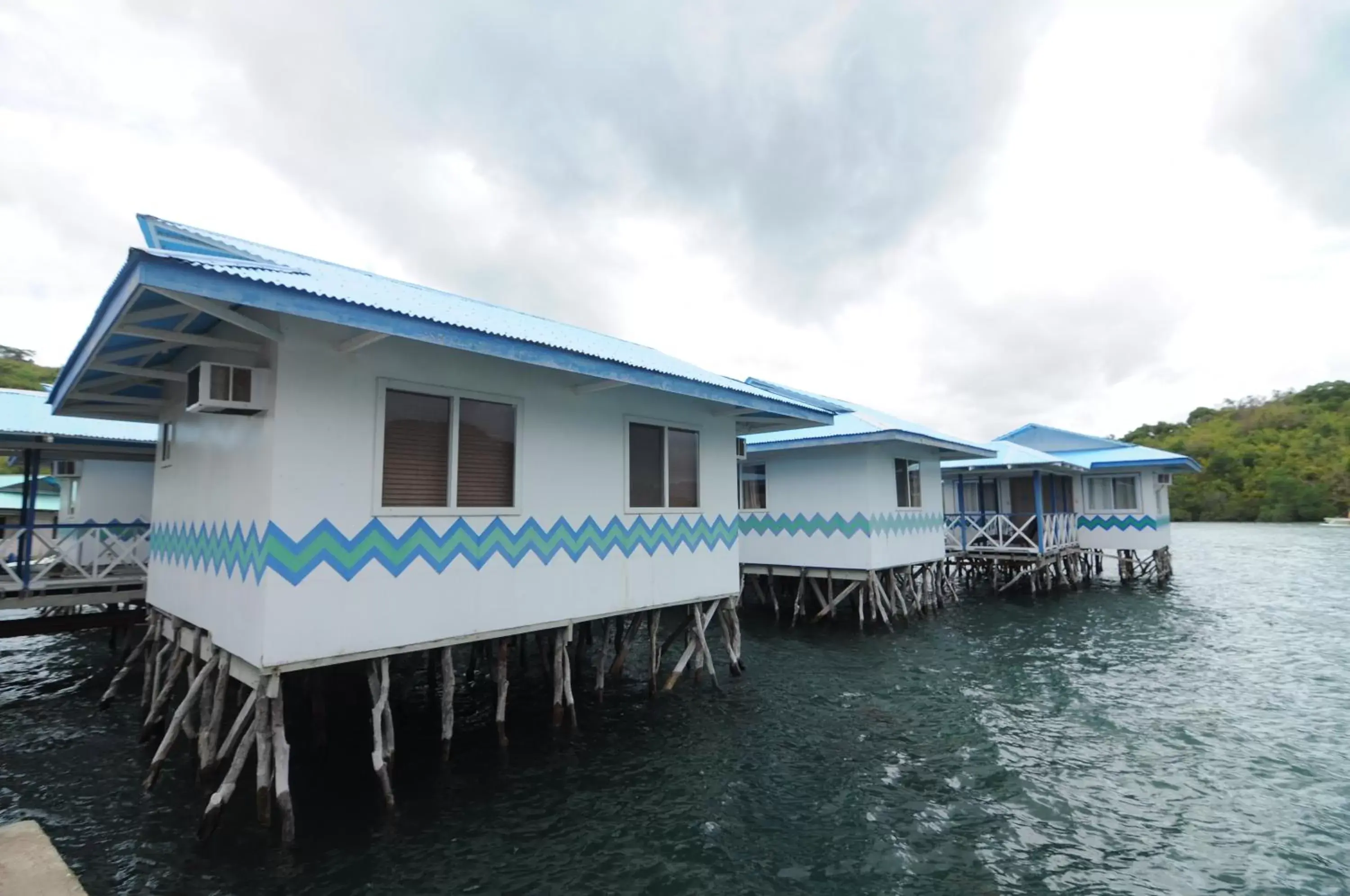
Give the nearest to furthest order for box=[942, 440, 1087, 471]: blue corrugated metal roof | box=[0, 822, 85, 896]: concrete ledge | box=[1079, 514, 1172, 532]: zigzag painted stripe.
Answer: box=[0, 822, 85, 896]: concrete ledge < box=[942, 440, 1087, 471]: blue corrugated metal roof < box=[1079, 514, 1172, 532]: zigzag painted stripe

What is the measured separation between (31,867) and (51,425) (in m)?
9.93

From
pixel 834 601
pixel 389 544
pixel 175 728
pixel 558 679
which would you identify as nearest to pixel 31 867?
pixel 389 544

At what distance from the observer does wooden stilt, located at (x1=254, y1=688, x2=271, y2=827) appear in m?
5.00

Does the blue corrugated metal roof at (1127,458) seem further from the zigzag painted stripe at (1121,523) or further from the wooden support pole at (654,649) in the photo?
the wooden support pole at (654,649)

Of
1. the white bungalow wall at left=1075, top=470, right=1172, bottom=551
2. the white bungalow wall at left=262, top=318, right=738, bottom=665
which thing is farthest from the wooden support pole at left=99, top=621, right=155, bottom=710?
the white bungalow wall at left=1075, top=470, right=1172, bottom=551

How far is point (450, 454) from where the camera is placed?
6.05m

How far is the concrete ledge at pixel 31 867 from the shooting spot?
2.99 meters

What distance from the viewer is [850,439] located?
12.7 meters

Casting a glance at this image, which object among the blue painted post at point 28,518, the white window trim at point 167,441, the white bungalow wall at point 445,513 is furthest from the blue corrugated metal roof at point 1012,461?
the blue painted post at point 28,518

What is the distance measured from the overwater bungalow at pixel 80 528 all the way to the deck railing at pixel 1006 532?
19930 millimetres

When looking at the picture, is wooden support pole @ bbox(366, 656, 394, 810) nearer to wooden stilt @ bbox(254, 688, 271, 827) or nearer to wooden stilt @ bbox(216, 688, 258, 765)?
wooden stilt @ bbox(254, 688, 271, 827)

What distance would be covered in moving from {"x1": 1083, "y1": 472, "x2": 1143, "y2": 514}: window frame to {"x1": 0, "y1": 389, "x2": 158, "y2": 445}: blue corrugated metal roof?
26.2 metres

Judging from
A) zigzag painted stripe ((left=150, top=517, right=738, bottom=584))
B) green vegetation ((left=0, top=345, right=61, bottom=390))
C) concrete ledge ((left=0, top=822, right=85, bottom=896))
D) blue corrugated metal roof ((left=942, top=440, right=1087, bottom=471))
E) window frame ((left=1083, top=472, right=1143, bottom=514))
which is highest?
green vegetation ((left=0, top=345, right=61, bottom=390))

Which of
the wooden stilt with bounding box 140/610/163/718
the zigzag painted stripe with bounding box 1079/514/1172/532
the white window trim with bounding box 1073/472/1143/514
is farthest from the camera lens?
the white window trim with bounding box 1073/472/1143/514
